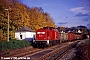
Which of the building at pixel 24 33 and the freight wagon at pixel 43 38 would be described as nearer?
the freight wagon at pixel 43 38

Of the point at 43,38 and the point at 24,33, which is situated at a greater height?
the point at 24,33

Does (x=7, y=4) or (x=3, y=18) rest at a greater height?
(x=7, y=4)

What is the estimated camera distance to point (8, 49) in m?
22.1

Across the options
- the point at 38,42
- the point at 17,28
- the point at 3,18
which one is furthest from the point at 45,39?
the point at 17,28

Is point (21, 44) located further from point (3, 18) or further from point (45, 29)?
point (3, 18)

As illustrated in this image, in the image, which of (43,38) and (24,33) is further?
(24,33)

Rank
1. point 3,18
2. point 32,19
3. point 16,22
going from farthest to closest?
point 32,19
point 16,22
point 3,18

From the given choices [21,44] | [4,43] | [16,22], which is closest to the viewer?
[4,43]

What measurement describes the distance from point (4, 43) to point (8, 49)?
805 millimetres

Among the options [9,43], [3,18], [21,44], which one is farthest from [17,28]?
[9,43]

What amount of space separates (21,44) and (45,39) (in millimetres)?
5750

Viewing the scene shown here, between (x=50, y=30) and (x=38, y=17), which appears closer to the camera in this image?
(x=50, y=30)

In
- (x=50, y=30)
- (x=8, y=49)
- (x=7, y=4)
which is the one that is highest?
(x=7, y=4)

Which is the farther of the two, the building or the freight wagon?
the building
